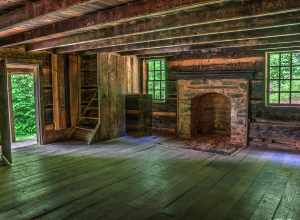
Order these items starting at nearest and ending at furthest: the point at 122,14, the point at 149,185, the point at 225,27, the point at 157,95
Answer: the point at 122,14 < the point at 149,185 < the point at 225,27 < the point at 157,95

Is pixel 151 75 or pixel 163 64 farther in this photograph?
pixel 151 75

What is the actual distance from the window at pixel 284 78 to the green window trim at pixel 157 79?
2812 mm

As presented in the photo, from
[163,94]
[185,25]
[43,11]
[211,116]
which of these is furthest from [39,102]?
[211,116]

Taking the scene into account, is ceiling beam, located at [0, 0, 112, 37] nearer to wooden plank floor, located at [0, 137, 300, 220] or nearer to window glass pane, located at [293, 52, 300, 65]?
wooden plank floor, located at [0, 137, 300, 220]

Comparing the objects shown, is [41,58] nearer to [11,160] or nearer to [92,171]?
[11,160]

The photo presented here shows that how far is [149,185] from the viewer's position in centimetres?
376

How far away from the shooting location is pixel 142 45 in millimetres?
5648

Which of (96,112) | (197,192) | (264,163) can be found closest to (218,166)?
(264,163)

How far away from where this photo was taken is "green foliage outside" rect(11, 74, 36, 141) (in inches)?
355

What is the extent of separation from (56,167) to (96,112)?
9.68 feet

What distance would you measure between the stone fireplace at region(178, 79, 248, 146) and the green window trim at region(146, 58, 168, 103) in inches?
27.2

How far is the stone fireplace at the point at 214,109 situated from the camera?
20.5 feet

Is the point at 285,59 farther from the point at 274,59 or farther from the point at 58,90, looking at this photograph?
the point at 58,90

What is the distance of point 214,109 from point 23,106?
655cm
